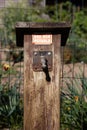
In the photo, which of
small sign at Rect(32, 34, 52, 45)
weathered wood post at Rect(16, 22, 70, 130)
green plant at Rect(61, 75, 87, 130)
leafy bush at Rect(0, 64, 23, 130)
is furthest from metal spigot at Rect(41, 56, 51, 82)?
leafy bush at Rect(0, 64, 23, 130)

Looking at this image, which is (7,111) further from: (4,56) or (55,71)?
(4,56)

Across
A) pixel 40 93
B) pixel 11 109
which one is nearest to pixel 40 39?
pixel 40 93

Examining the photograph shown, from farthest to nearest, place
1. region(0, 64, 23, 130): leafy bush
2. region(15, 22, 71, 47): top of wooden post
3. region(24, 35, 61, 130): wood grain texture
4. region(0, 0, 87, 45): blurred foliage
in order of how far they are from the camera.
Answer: region(0, 0, 87, 45): blurred foliage < region(0, 64, 23, 130): leafy bush < region(24, 35, 61, 130): wood grain texture < region(15, 22, 71, 47): top of wooden post

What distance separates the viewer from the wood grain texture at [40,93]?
4152mm

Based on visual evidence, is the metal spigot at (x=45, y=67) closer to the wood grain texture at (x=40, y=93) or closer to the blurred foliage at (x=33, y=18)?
the wood grain texture at (x=40, y=93)

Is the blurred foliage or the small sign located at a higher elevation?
the small sign

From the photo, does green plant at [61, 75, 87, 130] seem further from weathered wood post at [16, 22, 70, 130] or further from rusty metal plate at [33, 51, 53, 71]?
rusty metal plate at [33, 51, 53, 71]

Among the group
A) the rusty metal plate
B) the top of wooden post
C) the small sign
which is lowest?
the rusty metal plate

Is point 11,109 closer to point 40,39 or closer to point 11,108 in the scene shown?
point 11,108

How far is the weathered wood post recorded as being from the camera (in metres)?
4.11

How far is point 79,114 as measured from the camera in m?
5.36

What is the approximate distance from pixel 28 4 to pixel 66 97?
20.6ft

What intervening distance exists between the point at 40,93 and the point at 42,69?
0.22 meters

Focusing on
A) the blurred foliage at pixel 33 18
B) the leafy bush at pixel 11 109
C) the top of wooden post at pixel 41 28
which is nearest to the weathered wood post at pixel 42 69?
the top of wooden post at pixel 41 28
